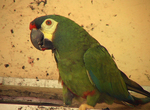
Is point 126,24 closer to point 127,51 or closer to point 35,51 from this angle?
point 127,51

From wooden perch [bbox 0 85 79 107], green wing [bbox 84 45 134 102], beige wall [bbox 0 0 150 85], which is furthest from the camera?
beige wall [bbox 0 0 150 85]

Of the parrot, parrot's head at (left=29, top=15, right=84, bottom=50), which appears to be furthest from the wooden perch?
parrot's head at (left=29, top=15, right=84, bottom=50)

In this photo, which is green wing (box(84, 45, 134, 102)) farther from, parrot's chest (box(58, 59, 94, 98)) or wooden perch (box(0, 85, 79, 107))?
wooden perch (box(0, 85, 79, 107))

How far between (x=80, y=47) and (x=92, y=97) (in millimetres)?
284

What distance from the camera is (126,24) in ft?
4.61

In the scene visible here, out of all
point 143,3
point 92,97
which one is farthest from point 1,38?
point 143,3

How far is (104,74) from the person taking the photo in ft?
2.80

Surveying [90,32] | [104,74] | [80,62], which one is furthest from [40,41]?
[90,32]

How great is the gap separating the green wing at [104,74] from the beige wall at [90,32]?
Answer: 50cm

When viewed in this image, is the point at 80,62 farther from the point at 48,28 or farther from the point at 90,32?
the point at 90,32

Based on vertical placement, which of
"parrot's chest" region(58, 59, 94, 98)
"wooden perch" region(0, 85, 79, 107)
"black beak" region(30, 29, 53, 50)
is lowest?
"wooden perch" region(0, 85, 79, 107)

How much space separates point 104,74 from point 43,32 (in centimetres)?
42

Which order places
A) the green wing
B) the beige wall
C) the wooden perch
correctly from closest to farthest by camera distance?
the green wing < the wooden perch < the beige wall

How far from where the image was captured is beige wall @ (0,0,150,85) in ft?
4.52
